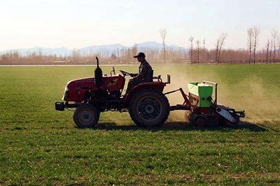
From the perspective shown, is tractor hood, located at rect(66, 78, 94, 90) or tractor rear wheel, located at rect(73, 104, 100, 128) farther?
tractor hood, located at rect(66, 78, 94, 90)

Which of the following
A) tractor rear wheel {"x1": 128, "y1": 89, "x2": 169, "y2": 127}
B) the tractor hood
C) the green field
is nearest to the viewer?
the green field

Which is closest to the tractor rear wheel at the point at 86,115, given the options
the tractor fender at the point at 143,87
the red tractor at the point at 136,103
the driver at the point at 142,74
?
the red tractor at the point at 136,103

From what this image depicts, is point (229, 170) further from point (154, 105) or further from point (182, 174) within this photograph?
point (154, 105)

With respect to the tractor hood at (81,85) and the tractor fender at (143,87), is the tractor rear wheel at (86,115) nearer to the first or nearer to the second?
the tractor hood at (81,85)

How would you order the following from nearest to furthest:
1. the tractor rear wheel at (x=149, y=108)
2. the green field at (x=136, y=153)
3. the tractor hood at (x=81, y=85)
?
the green field at (x=136, y=153) → the tractor rear wheel at (x=149, y=108) → the tractor hood at (x=81, y=85)

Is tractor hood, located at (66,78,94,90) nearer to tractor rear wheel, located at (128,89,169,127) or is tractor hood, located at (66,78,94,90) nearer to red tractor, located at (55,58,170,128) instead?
red tractor, located at (55,58,170,128)

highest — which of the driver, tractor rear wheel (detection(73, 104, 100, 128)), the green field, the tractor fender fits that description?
the driver

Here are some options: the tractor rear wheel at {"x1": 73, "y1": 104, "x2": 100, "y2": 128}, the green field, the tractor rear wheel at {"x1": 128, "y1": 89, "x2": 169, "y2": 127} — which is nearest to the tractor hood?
Answer: the tractor rear wheel at {"x1": 73, "y1": 104, "x2": 100, "y2": 128}

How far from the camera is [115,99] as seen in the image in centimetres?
1184

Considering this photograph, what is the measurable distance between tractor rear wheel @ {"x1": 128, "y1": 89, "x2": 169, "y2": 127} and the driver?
343 mm

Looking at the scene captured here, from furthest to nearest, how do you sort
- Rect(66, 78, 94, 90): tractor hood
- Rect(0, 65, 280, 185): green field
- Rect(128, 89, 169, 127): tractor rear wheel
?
Rect(66, 78, 94, 90): tractor hood
Rect(128, 89, 169, 127): tractor rear wheel
Rect(0, 65, 280, 185): green field

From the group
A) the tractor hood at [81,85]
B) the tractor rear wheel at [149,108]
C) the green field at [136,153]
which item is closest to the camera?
the green field at [136,153]

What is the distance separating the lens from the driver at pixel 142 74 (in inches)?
454

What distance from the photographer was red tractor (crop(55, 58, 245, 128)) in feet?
37.8
